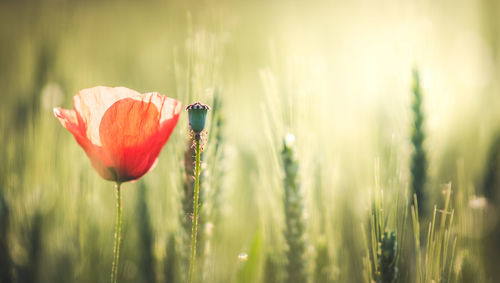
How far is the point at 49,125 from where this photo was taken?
1.01 m

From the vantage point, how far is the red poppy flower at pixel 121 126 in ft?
1.66

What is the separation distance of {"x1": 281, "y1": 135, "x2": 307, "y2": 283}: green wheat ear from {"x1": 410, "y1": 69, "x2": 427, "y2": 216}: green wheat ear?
305mm

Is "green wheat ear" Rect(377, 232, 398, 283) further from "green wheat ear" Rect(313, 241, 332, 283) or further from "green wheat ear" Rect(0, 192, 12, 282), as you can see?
"green wheat ear" Rect(0, 192, 12, 282)

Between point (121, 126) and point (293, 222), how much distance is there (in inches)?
14.6

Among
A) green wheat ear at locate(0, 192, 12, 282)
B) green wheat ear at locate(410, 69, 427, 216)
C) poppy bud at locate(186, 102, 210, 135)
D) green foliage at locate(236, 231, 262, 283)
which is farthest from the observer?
green wheat ear at locate(410, 69, 427, 216)

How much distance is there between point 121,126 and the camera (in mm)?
511

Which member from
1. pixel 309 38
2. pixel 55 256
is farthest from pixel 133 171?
pixel 309 38

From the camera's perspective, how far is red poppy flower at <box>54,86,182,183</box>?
0.51m

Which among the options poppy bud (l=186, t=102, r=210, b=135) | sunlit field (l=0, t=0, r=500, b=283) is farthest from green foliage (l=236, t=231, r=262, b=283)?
poppy bud (l=186, t=102, r=210, b=135)

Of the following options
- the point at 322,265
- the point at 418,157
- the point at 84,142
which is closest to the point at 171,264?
the point at 322,265

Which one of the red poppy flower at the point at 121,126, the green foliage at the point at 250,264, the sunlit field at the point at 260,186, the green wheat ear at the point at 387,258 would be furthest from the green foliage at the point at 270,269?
the red poppy flower at the point at 121,126

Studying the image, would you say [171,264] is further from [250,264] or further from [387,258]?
[387,258]

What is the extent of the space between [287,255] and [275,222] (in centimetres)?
10

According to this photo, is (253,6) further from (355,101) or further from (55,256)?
(55,256)
